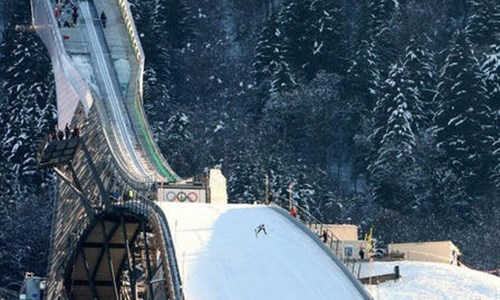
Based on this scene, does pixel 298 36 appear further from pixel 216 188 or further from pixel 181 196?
pixel 181 196

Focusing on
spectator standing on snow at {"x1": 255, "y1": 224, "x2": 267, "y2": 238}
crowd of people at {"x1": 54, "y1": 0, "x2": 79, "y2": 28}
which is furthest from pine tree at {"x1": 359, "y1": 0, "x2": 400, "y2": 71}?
spectator standing on snow at {"x1": 255, "y1": 224, "x2": 267, "y2": 238}

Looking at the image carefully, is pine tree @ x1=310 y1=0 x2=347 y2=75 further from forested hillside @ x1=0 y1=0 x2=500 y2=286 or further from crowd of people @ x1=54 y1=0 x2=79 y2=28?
crowd of people @ x1=54 y1=0 x2=79 y2=28

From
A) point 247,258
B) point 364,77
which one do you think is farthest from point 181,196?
point 364,77

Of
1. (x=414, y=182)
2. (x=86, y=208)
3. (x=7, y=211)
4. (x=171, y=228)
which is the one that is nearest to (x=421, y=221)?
(x=414, y=182)

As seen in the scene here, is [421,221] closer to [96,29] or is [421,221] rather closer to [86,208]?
[96,29]

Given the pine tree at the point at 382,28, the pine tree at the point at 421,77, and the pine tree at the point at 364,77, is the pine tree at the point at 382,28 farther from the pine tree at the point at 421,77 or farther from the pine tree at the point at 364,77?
the pine tree at the point at 421,77

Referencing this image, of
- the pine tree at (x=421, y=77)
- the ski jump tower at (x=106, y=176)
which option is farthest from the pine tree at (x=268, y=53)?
the ski jump tower at (x=106, y=176)
